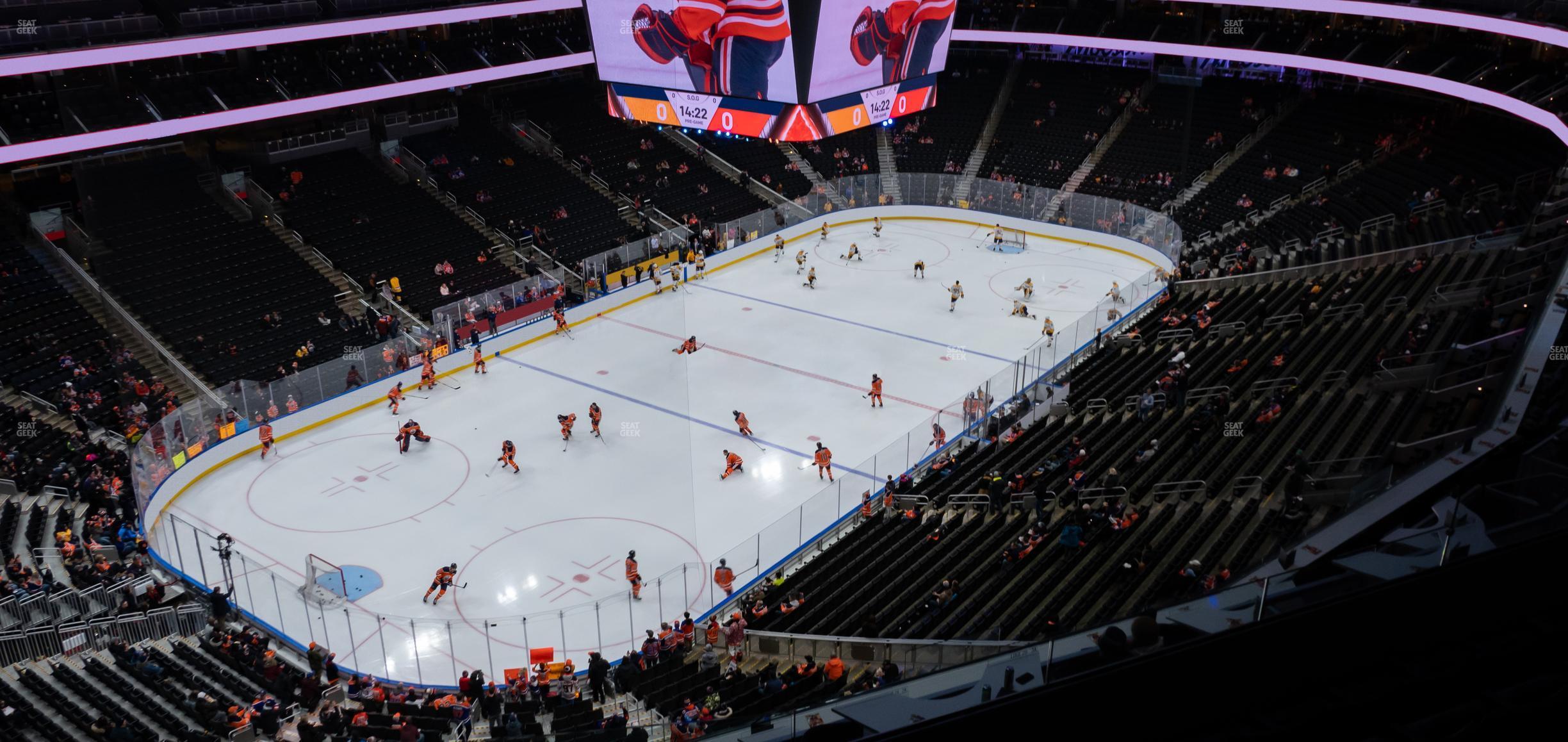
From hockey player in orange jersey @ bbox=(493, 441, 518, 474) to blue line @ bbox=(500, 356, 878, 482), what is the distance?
3.95 m

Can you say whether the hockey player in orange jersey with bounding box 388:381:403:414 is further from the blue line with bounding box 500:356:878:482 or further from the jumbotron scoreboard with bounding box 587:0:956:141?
the jumbotron scoreboard with bounding box 587:0:956:141

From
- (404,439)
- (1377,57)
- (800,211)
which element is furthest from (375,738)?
(1377,57)

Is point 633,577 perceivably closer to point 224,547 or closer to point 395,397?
point 224,547

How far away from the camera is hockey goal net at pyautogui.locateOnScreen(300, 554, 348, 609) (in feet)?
58.3

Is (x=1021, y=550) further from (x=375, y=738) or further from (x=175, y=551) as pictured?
(x=175, y=551)

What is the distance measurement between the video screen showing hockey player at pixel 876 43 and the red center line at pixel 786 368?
7114 millimetres

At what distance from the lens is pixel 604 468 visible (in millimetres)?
22734

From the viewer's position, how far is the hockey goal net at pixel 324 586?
17.8 meters

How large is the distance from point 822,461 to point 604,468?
464 cm

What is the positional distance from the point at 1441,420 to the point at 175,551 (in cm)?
2031

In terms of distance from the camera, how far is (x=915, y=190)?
142ft

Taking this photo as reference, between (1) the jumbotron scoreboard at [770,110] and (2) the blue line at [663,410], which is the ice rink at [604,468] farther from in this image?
(1) the jumbotron scoreboard at [770,110]

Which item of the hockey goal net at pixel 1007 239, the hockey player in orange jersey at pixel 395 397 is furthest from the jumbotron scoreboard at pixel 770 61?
the hockey goal net at pixel 1007 239

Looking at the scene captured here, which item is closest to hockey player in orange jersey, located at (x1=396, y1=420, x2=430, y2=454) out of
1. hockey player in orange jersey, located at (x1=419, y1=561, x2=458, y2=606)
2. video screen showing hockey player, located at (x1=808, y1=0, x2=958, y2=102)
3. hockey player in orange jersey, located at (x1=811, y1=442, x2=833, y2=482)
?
hockey player in orange jersey, located at (x1=419, y1=561, x2=458, y2=606)
